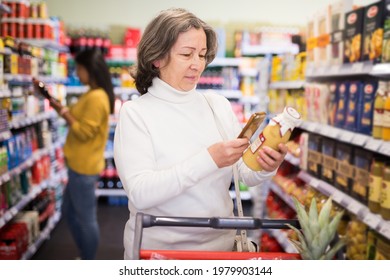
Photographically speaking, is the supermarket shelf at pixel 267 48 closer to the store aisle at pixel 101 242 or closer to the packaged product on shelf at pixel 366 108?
the store aisle at pixel 101 242

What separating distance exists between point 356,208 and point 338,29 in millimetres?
1095

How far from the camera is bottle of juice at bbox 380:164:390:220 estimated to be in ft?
7.69

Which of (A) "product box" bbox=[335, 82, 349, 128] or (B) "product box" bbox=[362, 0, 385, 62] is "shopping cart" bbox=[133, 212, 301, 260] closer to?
(B) "product box" bbox=[362, 0, 385, 62]

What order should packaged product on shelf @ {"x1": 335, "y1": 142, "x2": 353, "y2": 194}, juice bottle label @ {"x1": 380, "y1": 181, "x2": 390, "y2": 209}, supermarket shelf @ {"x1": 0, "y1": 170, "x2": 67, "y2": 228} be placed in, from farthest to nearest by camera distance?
supermarket shelf @ {"x1": 0, "y1": 170, "x2": 67, "y2": 228} < packaged product on shelf @ {"x1": 335, "y1": 142, "x2": 353, "y2": 194} < juice bottle label @ {"x1": 380, "y1": 181, "x2": 390, "y2": 209}

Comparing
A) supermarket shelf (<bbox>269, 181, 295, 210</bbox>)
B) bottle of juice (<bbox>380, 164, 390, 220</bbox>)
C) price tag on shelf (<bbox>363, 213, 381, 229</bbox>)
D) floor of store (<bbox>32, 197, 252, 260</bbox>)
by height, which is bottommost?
floor of store (<bbox>32, 197, 252, 260</bbox>)

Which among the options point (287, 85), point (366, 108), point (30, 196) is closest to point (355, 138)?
point (366, 108)

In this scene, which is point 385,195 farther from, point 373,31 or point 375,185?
point 373,31

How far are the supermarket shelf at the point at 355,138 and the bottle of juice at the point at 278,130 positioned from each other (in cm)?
98

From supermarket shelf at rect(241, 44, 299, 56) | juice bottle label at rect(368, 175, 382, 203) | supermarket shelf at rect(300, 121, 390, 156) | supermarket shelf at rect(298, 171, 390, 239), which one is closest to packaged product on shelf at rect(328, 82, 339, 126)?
supermarket shelf at rect(300, 121, 390, 156)

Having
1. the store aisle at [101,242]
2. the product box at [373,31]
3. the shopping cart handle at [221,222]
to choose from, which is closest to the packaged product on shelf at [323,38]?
the product box at [373,31]

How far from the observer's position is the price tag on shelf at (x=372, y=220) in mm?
2393

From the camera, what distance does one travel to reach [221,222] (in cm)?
145

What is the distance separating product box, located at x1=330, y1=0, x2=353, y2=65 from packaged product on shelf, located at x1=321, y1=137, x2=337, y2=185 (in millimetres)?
495
